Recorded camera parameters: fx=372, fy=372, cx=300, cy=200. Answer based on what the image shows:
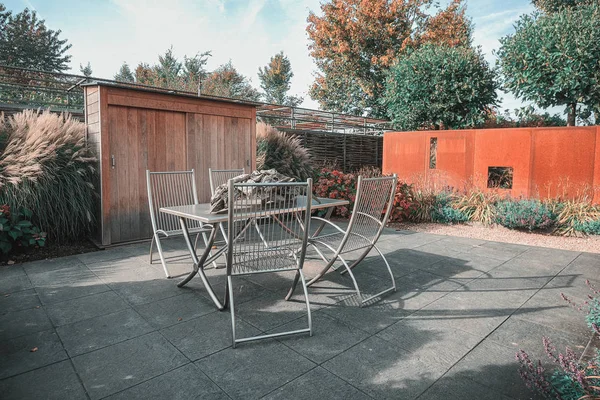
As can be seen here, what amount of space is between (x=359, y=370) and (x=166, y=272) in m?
2.15

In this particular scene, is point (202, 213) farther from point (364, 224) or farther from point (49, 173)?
point (49, 173)

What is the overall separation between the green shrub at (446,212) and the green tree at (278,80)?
92.7ft

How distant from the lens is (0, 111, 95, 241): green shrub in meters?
4.20

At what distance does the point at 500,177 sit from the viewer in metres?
7.22

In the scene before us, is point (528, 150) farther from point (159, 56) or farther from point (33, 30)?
point (33, 30)

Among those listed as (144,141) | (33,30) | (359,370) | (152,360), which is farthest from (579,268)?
(33,30)

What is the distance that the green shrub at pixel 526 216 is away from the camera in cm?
543

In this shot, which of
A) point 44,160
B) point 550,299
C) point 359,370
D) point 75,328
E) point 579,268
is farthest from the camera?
point 44,160

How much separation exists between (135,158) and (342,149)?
6.81 m

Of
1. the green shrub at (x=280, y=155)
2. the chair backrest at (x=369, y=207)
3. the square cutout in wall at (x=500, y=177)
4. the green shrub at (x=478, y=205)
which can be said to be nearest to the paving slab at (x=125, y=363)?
the chair backrest at (x=369, y=207)

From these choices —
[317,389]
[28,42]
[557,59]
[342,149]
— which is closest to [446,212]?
[557,59]

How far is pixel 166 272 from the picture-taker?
3.42 metres

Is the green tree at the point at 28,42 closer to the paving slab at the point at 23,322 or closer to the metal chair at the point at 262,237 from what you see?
the paving slab at the point at 23,322

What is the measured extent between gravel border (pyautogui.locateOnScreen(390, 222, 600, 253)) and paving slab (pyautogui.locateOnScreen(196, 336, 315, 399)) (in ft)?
13.6
